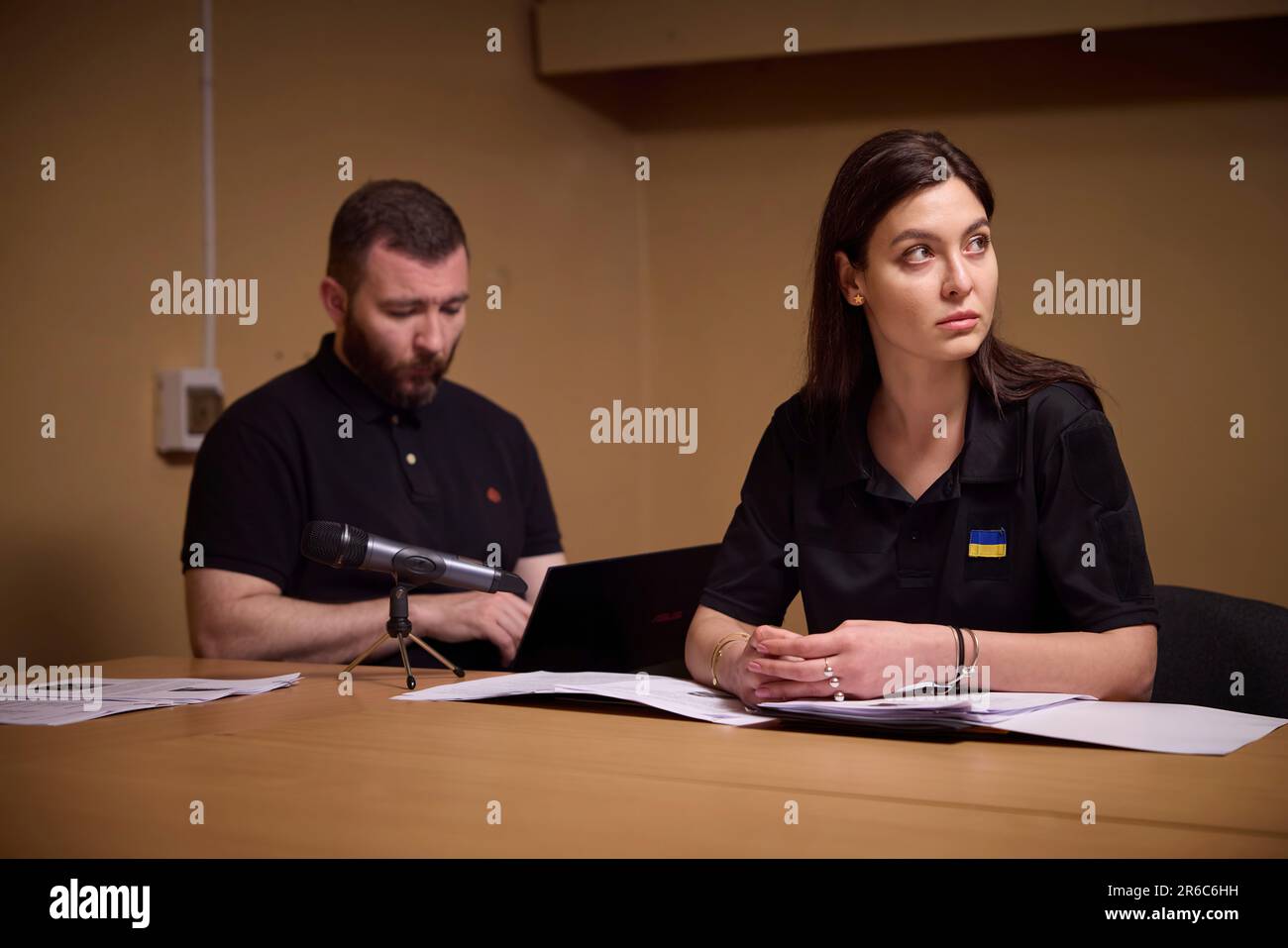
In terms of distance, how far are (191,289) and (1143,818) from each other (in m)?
2.11

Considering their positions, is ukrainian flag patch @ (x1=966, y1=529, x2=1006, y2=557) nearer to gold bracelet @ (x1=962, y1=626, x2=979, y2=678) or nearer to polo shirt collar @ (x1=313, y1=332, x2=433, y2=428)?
gold bracelet @ (x1=962, y1=626, x2=979, y2=678)

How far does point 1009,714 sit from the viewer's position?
3.86 ft

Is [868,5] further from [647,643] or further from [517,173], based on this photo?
[647,643]

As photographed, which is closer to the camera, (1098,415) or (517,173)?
(1098,415)

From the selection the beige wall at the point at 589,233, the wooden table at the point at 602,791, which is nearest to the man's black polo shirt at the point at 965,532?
the wooden table at the point at 602,791

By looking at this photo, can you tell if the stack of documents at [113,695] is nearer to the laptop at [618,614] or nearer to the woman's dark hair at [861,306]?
the laptop at [618,614]

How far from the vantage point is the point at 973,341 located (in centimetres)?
151

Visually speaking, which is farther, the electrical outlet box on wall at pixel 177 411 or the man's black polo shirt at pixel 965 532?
the electrical outlet box on wall at pixel 177 411

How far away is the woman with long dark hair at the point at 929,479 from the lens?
4.58 ft

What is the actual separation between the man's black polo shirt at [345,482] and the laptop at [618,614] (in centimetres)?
39

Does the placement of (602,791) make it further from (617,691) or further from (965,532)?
(965,532)

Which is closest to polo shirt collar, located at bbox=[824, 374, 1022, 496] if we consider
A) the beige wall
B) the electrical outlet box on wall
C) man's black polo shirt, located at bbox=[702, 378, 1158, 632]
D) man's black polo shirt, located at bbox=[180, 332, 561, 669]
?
man's black polo shirt, located at bbox=[702, 378, 1158, 632]

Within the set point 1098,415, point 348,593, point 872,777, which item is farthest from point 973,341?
point 348,593

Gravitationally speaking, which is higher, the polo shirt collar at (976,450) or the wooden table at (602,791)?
the polo shirt collar at (976,450)
